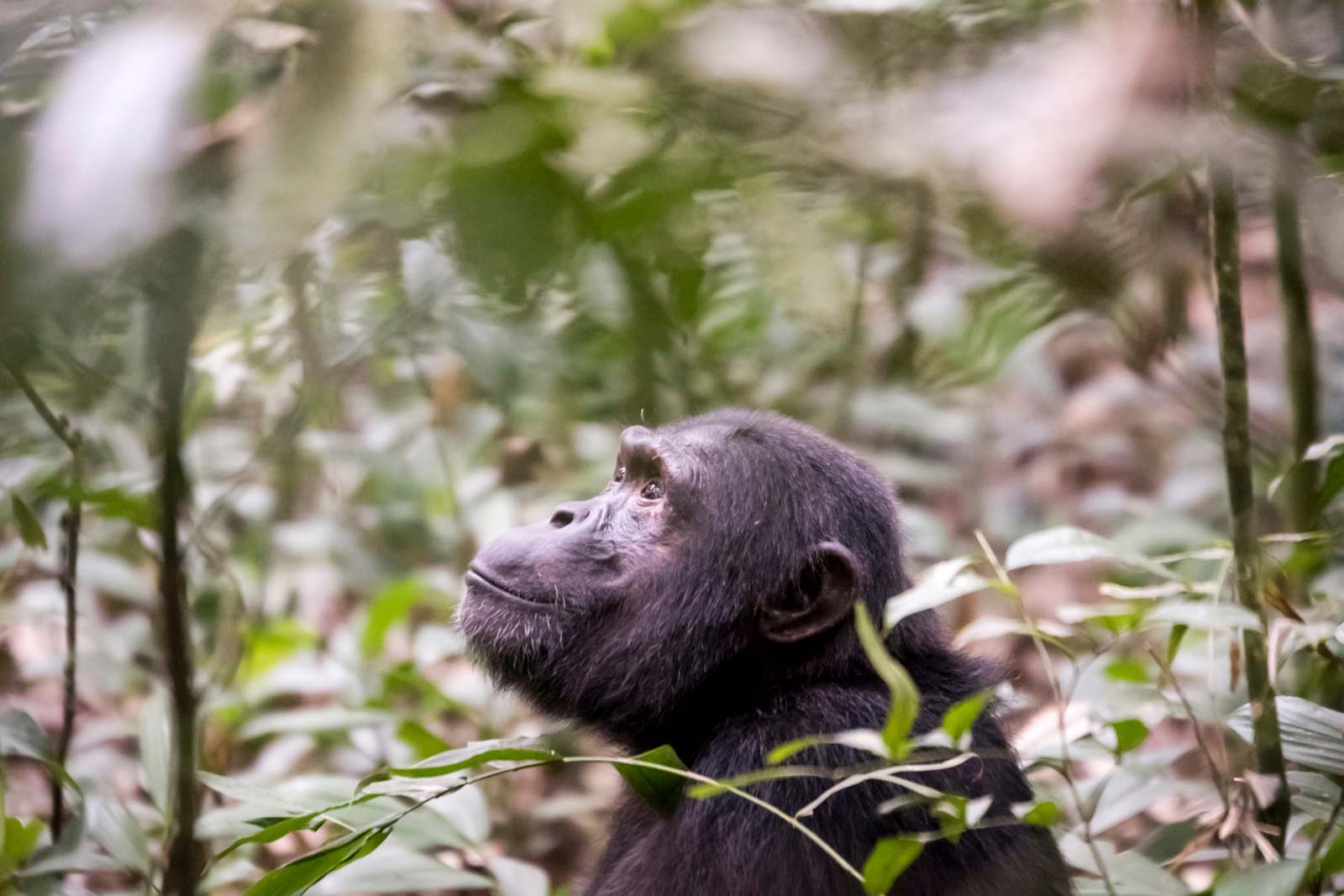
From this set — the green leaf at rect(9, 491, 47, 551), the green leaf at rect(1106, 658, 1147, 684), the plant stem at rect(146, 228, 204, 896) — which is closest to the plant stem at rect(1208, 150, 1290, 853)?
the green leaf at rect(1106, 658, 1147, 684)

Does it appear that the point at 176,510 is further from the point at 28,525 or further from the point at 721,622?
the point at 721,622

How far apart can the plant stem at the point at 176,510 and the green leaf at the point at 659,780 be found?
1.24 m

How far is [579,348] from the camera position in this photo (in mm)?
4234

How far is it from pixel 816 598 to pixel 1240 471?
106 cm

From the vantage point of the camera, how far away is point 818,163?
4.20 m

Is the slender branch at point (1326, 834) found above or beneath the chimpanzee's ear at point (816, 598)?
beneath

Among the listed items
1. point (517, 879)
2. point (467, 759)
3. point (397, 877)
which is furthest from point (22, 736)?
point (467, 759)

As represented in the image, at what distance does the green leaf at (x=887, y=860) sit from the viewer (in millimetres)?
1825

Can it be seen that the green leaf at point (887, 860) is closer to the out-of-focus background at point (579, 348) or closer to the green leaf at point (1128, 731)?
the out-of-focus background at point (579, 348)

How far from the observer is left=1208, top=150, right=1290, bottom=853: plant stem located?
2650 millimetres

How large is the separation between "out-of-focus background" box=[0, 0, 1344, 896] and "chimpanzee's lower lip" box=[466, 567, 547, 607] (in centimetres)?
38

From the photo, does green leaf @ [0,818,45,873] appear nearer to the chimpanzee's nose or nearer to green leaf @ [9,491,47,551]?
green leaf @ [9,491,47,551]

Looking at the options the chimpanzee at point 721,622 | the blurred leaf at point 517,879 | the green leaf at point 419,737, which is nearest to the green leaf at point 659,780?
the chimpanzee at point 721,622

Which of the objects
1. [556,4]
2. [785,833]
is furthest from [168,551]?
[556,4]
